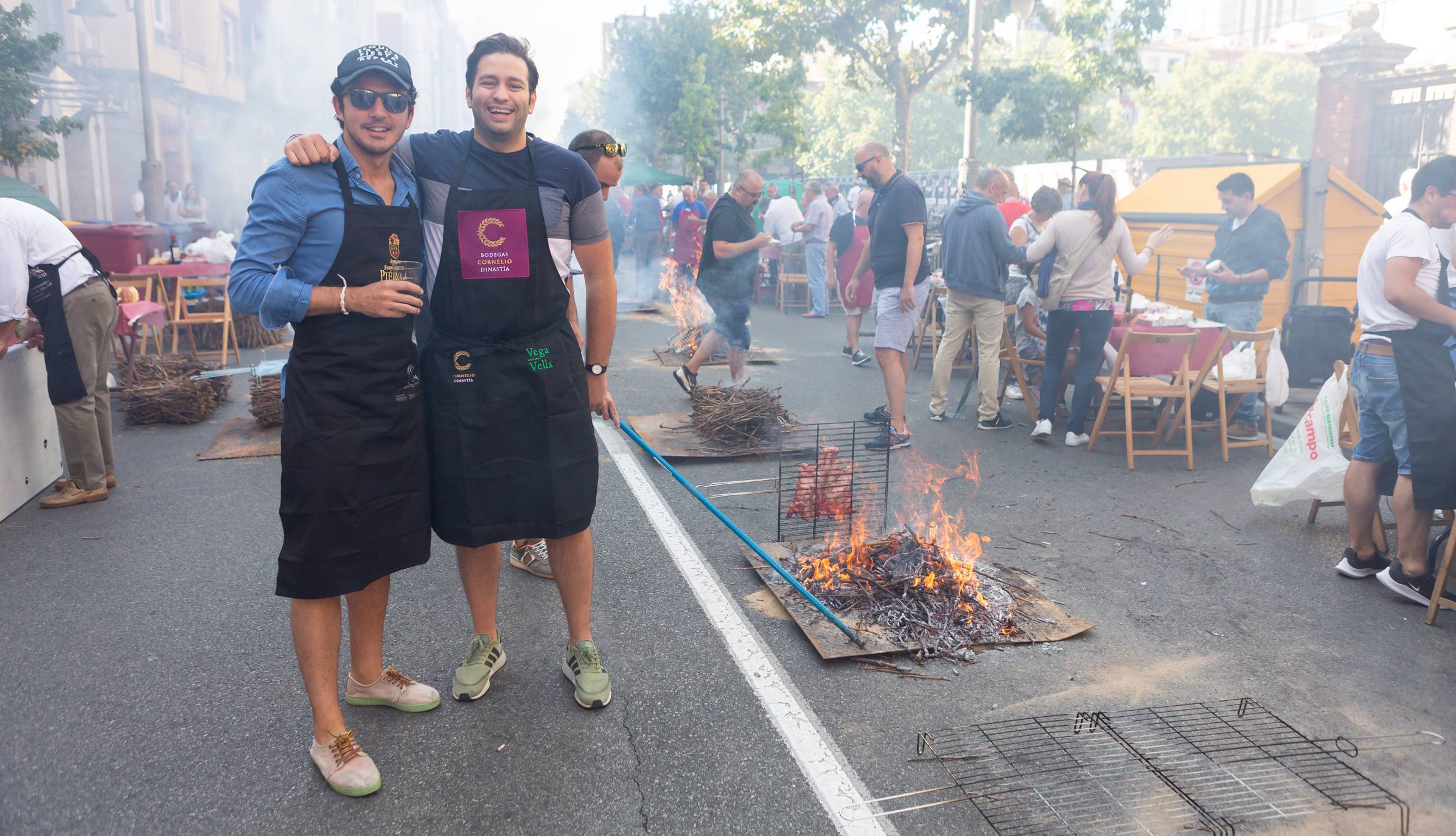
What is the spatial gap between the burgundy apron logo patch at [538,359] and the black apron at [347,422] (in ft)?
1.17

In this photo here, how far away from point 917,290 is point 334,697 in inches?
252

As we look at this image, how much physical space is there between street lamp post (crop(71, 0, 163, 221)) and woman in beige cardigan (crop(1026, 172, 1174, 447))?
780 inches

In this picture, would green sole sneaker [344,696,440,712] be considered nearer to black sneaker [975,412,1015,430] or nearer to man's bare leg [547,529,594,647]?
man's bare leg [547,529,594,647]

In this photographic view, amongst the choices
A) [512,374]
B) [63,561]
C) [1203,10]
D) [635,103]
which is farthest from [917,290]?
[1203,10]

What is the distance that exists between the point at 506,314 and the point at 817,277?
1314 cm

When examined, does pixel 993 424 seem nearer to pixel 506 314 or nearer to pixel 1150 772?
pixel 1150 772

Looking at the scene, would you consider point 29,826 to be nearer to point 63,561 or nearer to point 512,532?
point 512,532

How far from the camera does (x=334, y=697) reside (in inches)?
120

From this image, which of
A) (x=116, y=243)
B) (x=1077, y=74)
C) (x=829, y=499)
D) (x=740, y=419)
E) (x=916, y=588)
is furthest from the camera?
(x=1077, y=74)

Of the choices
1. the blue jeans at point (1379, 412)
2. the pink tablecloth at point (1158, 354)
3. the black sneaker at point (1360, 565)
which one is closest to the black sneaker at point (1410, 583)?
the black sneaker at point (1360, 565)

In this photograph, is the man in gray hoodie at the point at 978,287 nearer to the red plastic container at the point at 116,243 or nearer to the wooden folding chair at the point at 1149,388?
the wooden folding chair at the point at 1149,388

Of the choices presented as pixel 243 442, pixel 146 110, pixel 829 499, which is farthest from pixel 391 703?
pixel 146 110

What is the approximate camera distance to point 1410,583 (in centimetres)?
452

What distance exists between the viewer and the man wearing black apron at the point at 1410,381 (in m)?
4.39
